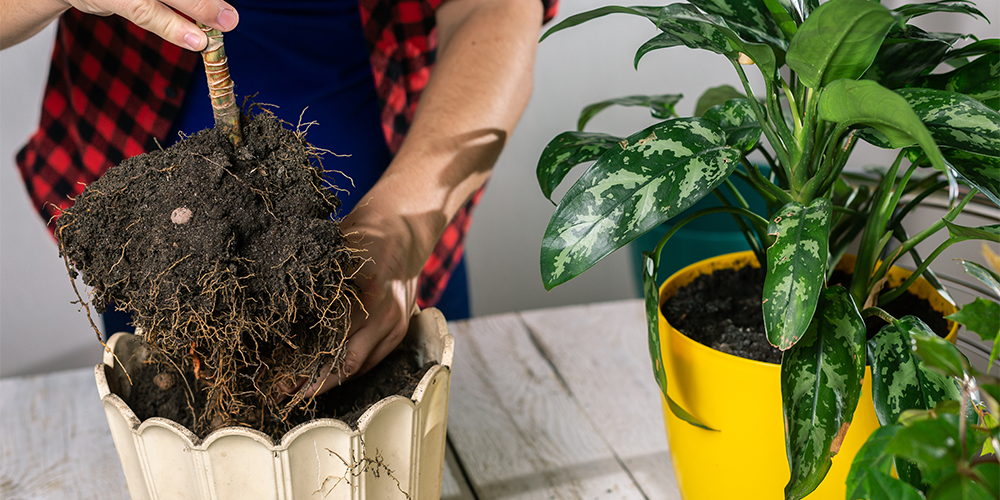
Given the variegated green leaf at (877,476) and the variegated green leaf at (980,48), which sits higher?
the variegated green leaf at (980,48)

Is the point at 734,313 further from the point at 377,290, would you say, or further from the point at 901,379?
the point at 377,290

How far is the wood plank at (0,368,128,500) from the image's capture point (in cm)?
72

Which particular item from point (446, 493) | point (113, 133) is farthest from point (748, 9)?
point (113, 133)

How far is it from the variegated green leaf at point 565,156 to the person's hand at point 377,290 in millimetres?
164

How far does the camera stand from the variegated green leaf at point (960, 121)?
16.3 inches

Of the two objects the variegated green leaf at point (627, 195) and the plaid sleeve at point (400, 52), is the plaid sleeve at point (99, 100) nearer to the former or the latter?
the plaid sleeve at point (400, 52)

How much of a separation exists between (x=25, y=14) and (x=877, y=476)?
79cm

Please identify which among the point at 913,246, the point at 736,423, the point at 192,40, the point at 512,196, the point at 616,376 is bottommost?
the point at 512,196

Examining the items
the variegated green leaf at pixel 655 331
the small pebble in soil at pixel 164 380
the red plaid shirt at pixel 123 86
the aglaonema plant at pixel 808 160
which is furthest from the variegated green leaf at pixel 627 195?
the red plaid shirt at pixel 123 86

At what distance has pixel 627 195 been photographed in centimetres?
47

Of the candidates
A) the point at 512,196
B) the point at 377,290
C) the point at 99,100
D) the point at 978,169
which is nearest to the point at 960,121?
the point at 978,169

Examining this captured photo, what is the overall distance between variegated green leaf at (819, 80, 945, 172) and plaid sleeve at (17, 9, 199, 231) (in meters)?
0.82

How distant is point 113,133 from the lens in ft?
3.25

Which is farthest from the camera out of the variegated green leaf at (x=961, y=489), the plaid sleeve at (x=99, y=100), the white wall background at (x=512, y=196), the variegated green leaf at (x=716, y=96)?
the white wall background at (x=512, y=196)
